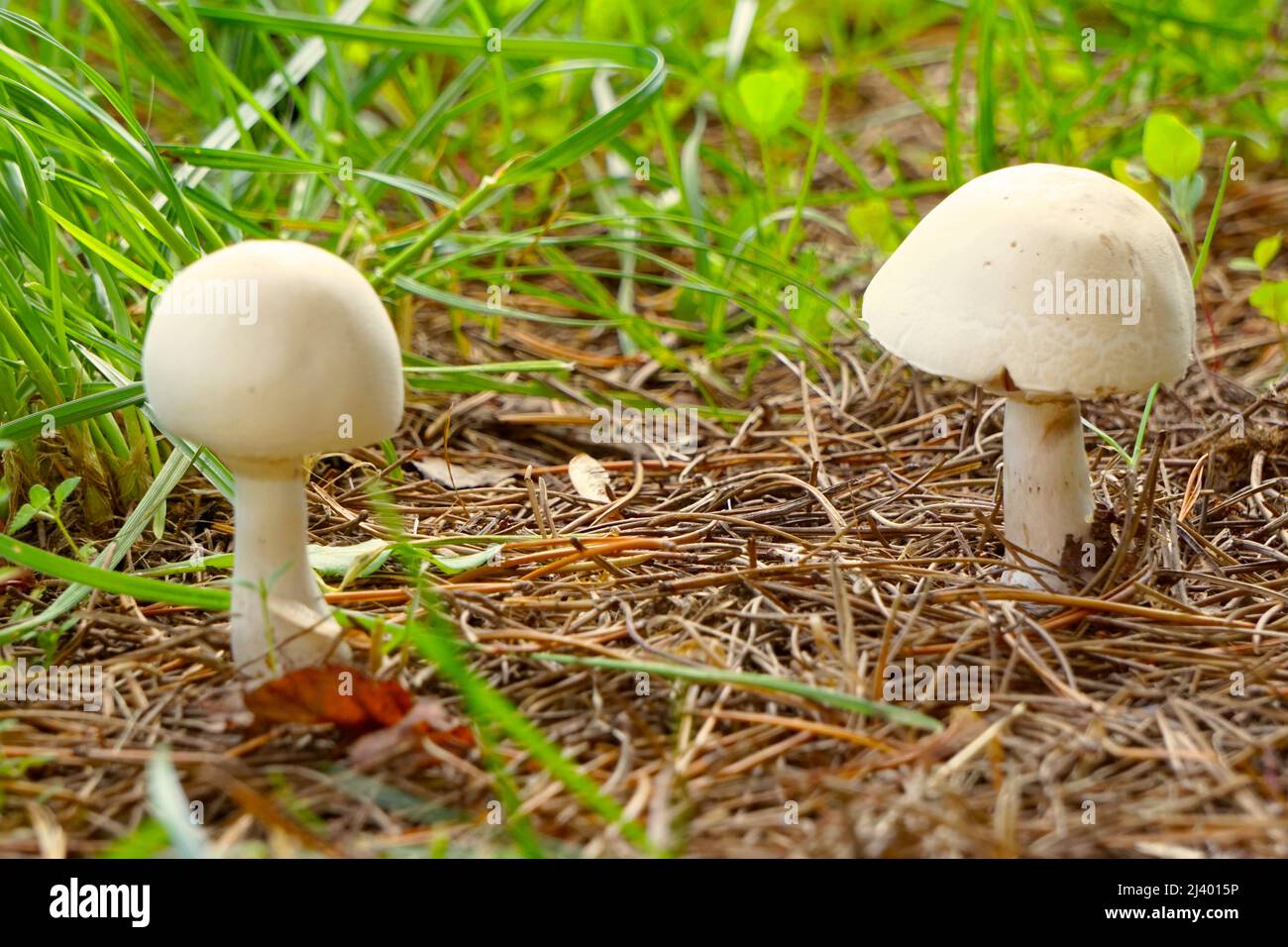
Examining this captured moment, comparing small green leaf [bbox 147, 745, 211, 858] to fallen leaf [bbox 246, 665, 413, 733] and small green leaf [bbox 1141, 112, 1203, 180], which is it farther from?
small green leaf [bbox 1141, 112, 1203, 180]

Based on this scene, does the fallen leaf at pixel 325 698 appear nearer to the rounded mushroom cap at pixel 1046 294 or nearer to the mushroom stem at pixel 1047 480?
the rounded mushroom cap at pixel 1046 294

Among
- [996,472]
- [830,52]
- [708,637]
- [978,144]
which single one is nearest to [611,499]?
[708,637]

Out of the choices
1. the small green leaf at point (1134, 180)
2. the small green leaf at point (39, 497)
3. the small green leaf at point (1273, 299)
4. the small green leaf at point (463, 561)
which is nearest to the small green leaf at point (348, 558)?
the small green leaf at point (463, 561)

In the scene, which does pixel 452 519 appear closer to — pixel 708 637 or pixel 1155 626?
pixel 708 637

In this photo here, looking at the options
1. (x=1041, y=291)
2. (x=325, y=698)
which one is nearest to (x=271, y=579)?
(x=325, y=698)

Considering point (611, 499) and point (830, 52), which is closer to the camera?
point (611, 499)
